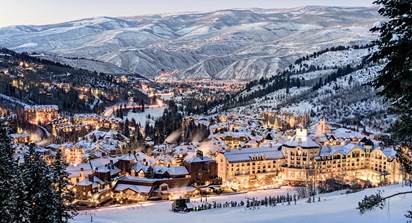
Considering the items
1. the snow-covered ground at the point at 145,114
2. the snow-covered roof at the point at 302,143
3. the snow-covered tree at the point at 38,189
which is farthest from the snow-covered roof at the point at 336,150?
the snow-covered ground at the point at 145,114

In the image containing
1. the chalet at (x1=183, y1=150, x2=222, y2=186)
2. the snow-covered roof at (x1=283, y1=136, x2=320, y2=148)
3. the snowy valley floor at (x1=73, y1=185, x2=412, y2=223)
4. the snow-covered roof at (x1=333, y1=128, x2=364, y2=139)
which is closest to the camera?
the snowy valley floor at (x1=73, y1=185, x2=412, y2=223)

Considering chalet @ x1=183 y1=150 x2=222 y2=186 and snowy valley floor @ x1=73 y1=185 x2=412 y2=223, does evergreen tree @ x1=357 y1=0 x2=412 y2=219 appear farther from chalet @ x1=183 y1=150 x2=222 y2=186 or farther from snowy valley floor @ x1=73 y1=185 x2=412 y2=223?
chalet @ x1=183 y1=150 x2=222 y2=186

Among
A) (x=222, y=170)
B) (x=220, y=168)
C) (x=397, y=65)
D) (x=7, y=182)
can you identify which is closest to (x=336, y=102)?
(x=220, y=168)

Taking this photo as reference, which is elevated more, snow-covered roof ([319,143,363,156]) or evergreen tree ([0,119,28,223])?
evergreen tree ([0,119,28,223])

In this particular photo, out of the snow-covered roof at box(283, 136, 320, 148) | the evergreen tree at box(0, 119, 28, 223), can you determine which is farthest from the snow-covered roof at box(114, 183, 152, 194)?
the evergreen tree at box(0, 119, 28, 223)

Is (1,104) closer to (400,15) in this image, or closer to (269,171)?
(269,171)

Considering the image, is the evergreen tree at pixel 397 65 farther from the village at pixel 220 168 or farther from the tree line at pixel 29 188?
the village at pixel 220 168
